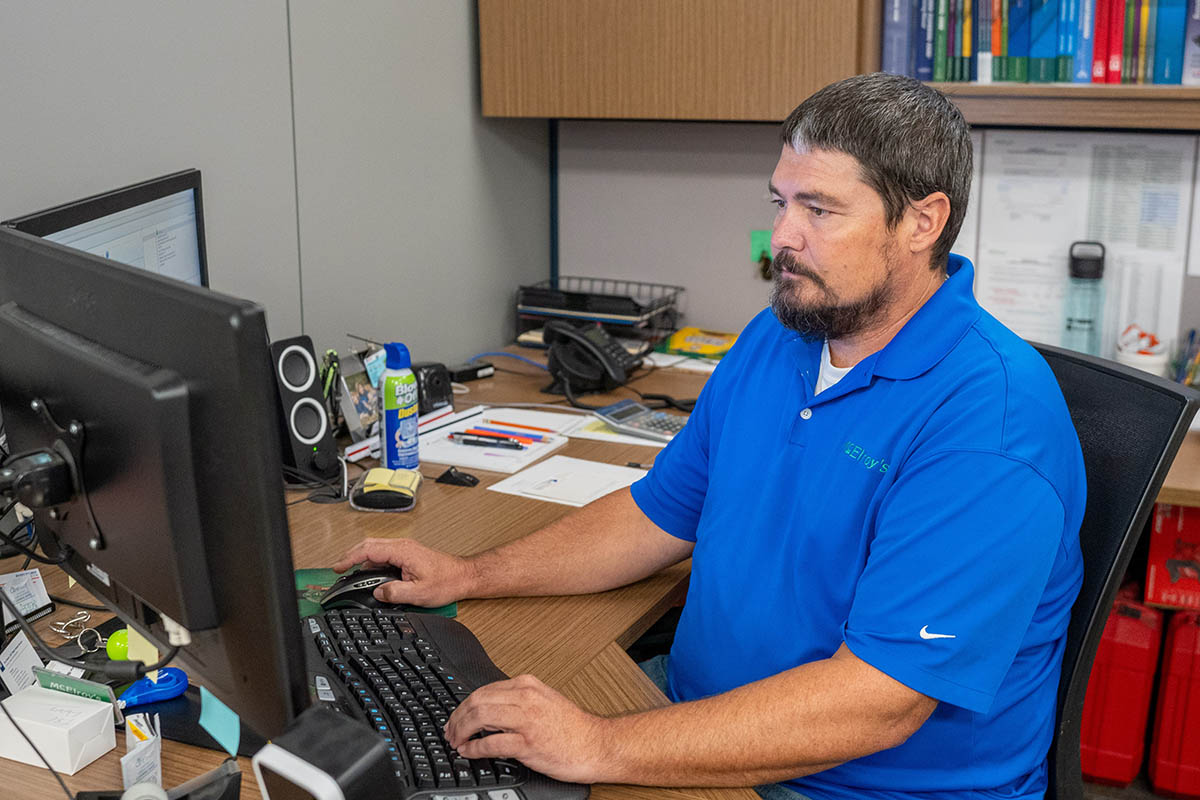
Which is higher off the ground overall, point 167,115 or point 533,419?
point 167,115

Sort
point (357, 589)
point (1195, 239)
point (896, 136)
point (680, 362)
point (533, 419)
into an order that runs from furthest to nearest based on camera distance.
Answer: point (680, 362)
point (1195, 239)
point (533, 419)
point (357, 589)
point (896, 136)

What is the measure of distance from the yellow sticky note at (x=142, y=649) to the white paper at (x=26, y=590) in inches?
13.3

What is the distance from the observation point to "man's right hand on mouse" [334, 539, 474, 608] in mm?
1355

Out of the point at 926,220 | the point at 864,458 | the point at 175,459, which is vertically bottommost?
the point at 864,458

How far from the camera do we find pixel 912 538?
111cm

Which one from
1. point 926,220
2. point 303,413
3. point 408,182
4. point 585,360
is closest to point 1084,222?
point 585,360

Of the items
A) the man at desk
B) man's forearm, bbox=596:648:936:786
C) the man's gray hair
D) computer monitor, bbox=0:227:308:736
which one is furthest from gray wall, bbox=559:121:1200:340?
computer monitor, bbox=0:227:308:736

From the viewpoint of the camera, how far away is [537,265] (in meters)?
2.91

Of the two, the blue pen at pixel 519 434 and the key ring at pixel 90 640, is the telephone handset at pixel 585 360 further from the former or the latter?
the key ring at pixel 90 640

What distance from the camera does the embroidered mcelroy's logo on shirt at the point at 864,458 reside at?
122 cm

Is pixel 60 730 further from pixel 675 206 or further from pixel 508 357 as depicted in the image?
pixel 675 206

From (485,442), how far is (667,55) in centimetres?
95

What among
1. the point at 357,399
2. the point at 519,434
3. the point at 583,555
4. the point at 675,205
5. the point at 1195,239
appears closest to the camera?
the point at 583,555

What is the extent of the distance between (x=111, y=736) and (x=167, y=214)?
2.73 ft
